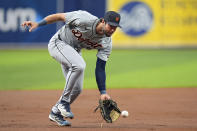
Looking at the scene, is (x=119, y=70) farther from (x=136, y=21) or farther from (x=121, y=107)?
(x=136, y=21)

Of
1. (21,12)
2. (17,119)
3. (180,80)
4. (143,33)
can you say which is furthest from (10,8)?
(17,119)

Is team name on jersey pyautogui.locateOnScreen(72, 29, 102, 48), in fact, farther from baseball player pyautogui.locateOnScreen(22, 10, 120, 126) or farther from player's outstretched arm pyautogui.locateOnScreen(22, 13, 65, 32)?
player's outstretched arm pyautogui.locateOnScreen(22, 13, 65, 32)

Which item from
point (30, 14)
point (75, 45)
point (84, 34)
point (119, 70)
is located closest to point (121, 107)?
point (75, 45)

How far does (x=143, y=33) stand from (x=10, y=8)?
18.1 ft

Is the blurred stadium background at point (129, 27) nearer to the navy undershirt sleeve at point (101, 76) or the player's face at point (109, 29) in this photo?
the navy undershirt sleeve at point (101, 76)

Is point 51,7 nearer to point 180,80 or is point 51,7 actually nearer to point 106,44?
point 180,80

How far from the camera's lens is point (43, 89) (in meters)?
11.0

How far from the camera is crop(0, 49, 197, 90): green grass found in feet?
39.3

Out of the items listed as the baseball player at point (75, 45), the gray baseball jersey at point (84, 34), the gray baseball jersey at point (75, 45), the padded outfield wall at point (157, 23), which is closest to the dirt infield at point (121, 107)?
the baseball player at point (75, 45)

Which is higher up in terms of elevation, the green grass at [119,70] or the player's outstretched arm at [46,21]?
the player's outstretched arm at [46,21]

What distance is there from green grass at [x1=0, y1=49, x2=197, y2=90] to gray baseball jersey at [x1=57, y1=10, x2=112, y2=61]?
15.6 feet

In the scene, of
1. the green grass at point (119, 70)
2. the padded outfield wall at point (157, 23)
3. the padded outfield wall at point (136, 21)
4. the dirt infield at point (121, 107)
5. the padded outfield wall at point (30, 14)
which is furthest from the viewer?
the padded outfield wall at point (157, 23)

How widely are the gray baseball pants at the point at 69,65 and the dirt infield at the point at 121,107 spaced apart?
0.46 metres

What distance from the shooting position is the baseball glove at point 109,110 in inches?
253
